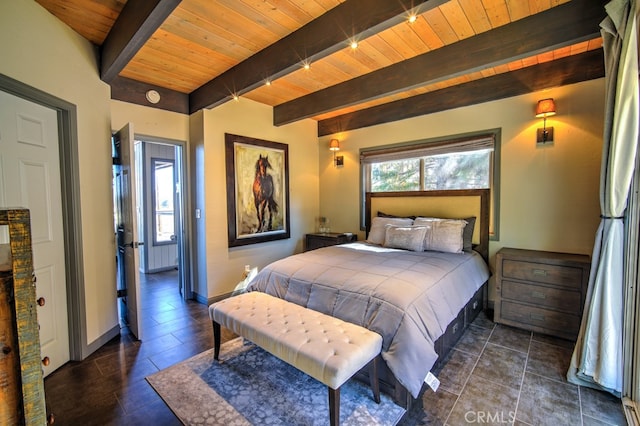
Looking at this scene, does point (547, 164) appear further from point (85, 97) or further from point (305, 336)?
point (85, 97)

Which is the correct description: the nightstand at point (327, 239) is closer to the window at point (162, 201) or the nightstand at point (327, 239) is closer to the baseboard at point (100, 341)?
the baseboard at point (100, 341)

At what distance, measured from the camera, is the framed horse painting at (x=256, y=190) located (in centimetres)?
392

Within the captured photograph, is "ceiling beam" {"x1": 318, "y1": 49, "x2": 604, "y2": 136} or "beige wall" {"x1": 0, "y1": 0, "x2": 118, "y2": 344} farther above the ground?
"ceiling beam" {"x1": 318, "y1": 49, "x2": 604, "y2": 136}

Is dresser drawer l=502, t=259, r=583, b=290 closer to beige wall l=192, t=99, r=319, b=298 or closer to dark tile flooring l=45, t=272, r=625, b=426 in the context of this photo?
dark tile flooring l=45, t=272, r=625, b=426

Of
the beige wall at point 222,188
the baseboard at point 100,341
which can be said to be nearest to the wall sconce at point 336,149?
the beige wall at point 222,188

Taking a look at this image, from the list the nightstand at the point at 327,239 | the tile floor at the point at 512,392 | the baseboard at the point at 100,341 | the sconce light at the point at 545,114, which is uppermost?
the sconce light at the point at 545,114

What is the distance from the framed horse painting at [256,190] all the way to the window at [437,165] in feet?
4.40

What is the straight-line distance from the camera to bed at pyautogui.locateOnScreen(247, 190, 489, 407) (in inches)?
72.6

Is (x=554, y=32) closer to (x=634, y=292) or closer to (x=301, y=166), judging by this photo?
(x=634, y=292)

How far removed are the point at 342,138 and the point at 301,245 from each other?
1.98 metres

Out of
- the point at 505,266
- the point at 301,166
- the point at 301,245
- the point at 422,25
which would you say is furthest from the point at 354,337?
the point at 301,166

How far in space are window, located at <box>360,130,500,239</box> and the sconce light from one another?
417 millimetres

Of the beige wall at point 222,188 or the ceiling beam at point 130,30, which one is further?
the beige wall at point 222,188

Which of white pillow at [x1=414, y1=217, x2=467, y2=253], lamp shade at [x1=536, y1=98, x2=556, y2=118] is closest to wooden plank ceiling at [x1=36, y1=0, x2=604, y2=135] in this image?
lamp shade at [x1=536, y1=98, x2=556, y2=118]
